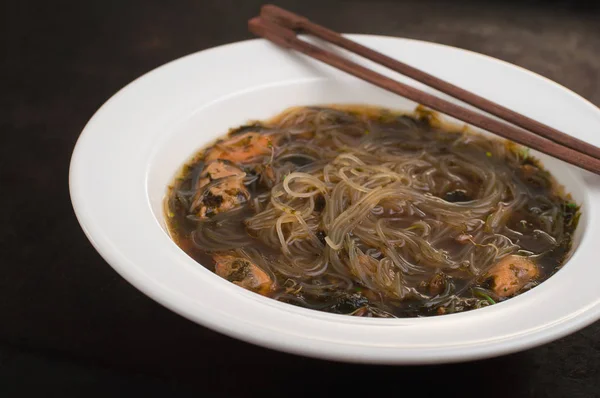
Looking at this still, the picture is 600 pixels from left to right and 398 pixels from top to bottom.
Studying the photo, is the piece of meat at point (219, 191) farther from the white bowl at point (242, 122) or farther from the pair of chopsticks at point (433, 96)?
the pair of chopsticks at point (433, 96)

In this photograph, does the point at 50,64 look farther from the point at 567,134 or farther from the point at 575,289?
the point at 575,289

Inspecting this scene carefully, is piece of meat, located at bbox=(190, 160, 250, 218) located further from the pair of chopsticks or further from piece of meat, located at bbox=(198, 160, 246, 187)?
the pair of chopsticks

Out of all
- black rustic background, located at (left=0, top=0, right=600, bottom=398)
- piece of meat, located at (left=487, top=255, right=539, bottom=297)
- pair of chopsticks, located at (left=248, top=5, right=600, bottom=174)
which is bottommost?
black rustic background, located at (left=0, top=0, right=600, bottom=398)

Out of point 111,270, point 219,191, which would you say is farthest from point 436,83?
point 111,270

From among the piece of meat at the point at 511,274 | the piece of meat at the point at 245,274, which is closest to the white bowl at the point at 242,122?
the piece of meat at the point at 511,274

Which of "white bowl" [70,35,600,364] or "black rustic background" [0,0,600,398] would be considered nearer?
"white bowl" [70,35,600,364]

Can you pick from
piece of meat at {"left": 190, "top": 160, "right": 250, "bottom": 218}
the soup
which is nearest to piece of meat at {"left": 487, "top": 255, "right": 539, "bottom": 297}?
the soup
